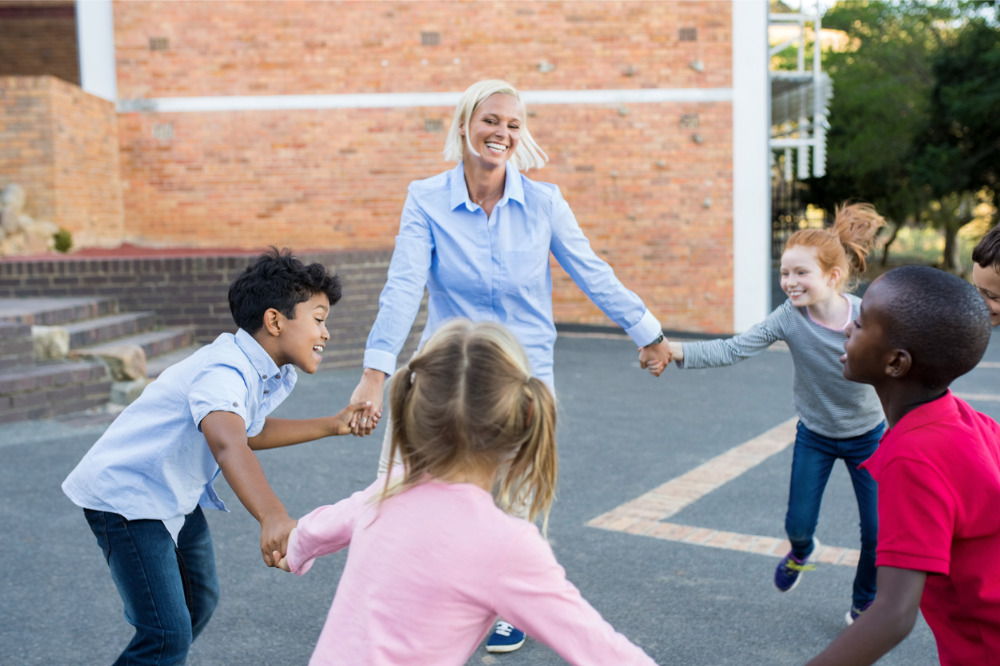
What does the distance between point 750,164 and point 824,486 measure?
37.7 feet

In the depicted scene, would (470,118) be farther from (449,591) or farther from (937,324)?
(449,591)

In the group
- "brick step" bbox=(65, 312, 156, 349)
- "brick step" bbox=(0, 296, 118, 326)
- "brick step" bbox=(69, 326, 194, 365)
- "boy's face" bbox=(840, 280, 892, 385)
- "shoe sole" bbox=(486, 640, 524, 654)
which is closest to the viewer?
"boy's face" bbox=(840, 280, 892, 385)

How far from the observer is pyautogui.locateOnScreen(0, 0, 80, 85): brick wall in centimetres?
2102

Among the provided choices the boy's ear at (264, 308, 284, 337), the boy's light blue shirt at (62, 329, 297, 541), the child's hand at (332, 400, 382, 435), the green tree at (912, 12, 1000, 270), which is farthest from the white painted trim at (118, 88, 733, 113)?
the green tree at (912, 12, 1000, 270)

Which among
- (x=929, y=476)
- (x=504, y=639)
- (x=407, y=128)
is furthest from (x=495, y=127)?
(x=407, y=128)

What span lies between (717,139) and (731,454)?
8954mm

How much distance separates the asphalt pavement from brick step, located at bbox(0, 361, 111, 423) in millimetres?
165

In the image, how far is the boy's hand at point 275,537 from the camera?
192cm

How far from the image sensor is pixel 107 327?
902 centimetres

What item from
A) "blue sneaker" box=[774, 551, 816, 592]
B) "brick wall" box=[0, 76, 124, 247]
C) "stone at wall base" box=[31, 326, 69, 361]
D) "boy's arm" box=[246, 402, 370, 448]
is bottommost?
"blue sneaker" box=[774, 551, 816, 592]

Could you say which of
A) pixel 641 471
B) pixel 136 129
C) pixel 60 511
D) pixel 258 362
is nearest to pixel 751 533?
pixel 641 471

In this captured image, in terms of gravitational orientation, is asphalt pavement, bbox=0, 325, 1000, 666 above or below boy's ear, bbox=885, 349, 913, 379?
below

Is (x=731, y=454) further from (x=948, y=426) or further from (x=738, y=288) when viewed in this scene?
(x=738, y=288)

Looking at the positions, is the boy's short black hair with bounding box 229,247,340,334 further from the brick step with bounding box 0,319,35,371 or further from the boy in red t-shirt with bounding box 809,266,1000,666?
the brick step with bounding box 0,319,35,371
